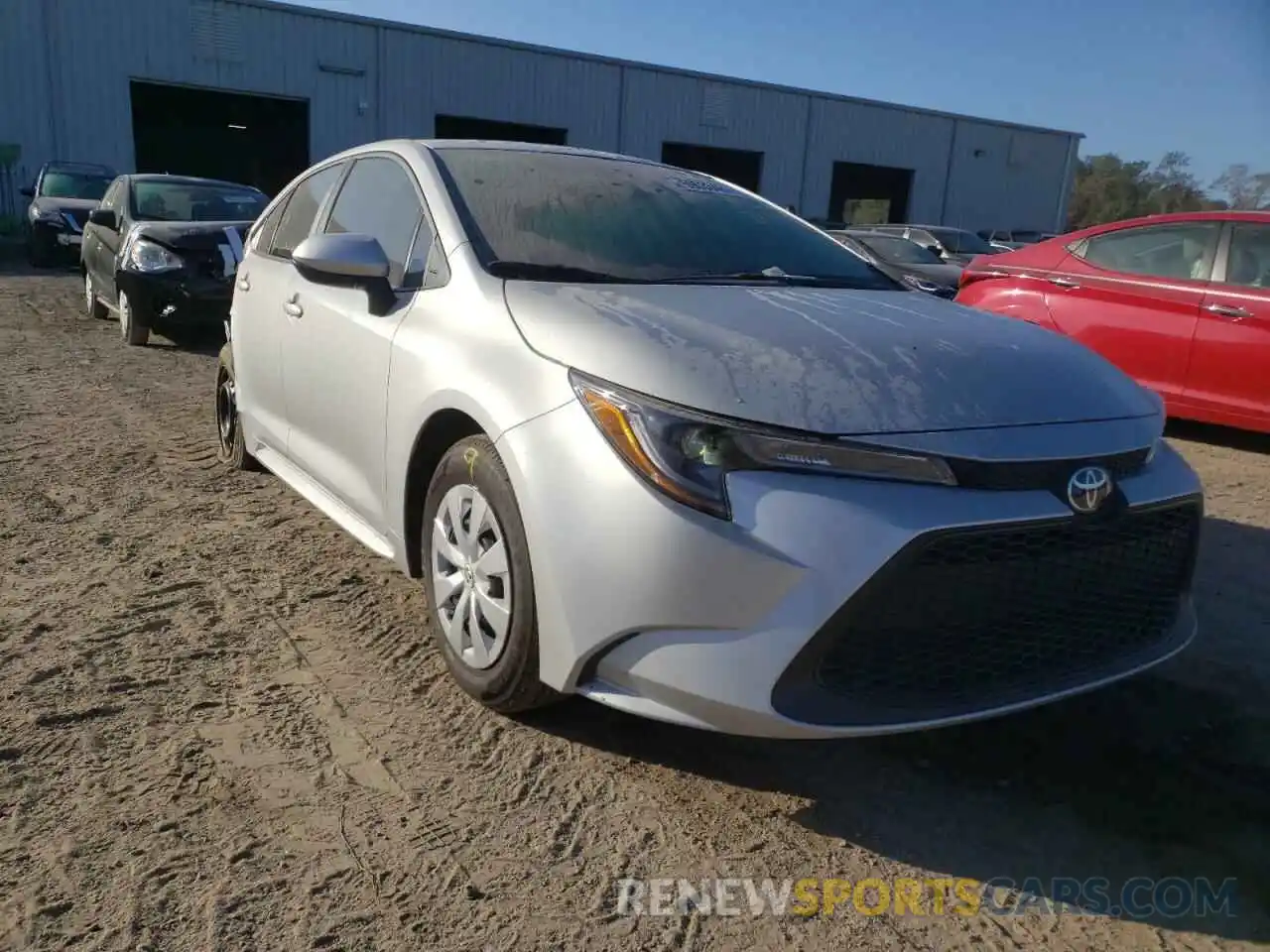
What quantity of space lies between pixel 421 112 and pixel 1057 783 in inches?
1024

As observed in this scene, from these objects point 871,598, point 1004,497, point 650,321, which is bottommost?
point 871,598

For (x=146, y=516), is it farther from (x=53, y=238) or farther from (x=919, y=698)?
(x=53, y=238)

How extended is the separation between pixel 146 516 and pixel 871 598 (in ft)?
11.1

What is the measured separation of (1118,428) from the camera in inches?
98.5

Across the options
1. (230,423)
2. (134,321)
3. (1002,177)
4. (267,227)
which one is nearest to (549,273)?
(267,227)

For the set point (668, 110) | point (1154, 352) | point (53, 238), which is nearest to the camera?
point (1154, 352)

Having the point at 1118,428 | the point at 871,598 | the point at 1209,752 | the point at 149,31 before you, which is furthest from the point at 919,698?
the point at 149,31

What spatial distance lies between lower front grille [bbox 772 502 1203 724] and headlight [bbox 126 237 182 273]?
786 cm

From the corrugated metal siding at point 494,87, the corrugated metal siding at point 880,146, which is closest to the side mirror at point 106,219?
the corrugated metal siding at point 494,87

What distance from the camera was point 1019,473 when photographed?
2225mm

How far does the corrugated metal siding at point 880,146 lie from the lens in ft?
107

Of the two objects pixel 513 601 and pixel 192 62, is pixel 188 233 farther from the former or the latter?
pixel 192 62

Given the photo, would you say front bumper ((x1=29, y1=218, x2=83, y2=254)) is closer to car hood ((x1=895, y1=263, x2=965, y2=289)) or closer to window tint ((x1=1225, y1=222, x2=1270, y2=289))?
car hood ((x1=895, y1=263, x2=965, y2=289))

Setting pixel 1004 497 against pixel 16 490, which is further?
pixel 16 490
